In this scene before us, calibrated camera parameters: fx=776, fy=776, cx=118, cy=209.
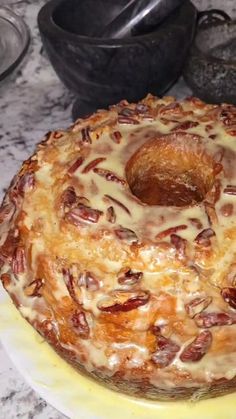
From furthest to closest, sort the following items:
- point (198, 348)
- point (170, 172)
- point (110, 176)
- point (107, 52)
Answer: point (107, 52)
point (170, 172)
point (110, 176)
point (198, 348)

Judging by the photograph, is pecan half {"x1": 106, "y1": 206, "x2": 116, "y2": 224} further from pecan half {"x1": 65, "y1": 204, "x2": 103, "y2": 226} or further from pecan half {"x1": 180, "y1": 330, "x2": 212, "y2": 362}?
pecan half {"x1": 180, "y1": 330, "x2": 212, "y2": 362}


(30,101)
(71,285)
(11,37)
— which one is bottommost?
(30,101)

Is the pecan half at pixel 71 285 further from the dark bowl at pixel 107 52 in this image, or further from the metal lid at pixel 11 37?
the metal lid at pixel 11 37

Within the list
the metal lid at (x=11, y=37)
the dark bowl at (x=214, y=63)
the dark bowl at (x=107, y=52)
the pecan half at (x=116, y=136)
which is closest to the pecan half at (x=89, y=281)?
the pecan half at (x=116, y=136)

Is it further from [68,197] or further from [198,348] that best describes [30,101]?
[198,348]

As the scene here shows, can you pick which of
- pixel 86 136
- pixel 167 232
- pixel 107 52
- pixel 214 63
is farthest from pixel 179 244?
pixel 214 63

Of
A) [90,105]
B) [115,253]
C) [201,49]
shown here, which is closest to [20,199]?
[115,253]

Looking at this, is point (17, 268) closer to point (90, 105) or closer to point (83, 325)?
point (83, 325)

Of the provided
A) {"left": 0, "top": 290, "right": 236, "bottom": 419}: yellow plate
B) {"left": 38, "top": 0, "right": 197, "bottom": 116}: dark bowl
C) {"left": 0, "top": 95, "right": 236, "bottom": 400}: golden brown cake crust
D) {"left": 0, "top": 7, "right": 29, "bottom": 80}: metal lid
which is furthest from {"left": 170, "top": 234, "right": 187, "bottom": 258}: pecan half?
{"left": 0, "top": 7, "right": 29, "bottom": 80}: metal lid
